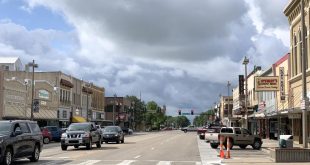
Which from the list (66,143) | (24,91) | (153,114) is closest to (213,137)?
(66,143)

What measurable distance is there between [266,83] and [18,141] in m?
29.9

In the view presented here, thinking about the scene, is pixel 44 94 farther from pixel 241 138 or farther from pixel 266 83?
pixel 241 138

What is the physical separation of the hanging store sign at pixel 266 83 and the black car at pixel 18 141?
26.5m

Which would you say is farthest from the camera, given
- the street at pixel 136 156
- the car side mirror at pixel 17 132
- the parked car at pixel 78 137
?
the parked car at pixel 78 137

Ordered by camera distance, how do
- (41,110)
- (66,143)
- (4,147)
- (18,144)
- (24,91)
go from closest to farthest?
(4,147) < (18,144) < (66,143) < (24,91) < (41,110)

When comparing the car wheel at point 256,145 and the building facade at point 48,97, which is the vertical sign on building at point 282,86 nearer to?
the car wheel at point 256,145

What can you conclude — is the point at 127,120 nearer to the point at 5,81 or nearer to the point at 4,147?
the point at 5,81

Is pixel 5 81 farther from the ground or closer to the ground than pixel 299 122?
farther from the ground

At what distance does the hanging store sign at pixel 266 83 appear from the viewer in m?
45.9

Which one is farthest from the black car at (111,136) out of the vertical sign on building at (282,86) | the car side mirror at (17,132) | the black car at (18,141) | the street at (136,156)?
Answer: the car side mirror at (17,132)

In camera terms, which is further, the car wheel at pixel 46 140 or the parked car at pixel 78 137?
the car wheel at pixel 46 140

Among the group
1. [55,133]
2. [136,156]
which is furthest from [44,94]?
[136,156]

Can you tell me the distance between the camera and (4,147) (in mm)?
19109

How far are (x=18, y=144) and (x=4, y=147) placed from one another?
4.94 ft
